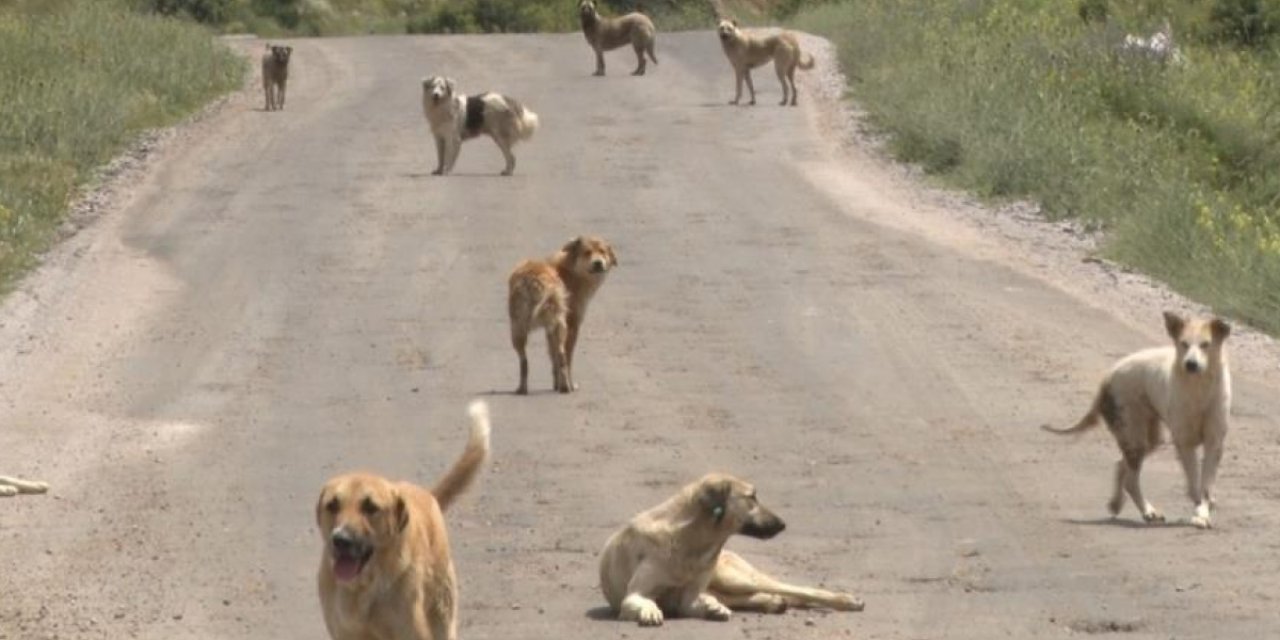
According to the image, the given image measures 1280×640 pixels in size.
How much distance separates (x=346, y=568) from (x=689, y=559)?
299 cm

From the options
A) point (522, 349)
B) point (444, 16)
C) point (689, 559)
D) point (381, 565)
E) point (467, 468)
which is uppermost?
point (381, 565)

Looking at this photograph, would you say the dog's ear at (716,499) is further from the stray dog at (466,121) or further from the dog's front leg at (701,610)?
the stray dog at (466,121)

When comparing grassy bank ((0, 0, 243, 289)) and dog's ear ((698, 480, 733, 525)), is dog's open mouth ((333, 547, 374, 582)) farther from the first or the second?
grassy bank ((0, 0, 243, 289))

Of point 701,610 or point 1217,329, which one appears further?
point 1217,329

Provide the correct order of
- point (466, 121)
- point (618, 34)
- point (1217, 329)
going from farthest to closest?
point (618, 34), point (466, 121), point (1217, 329)

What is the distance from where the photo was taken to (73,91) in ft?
106

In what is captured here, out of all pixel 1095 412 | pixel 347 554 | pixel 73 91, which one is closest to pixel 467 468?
pixel 347 554

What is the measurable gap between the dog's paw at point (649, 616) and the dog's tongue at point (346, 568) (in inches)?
110

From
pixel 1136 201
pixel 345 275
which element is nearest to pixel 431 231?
pixel 345 275

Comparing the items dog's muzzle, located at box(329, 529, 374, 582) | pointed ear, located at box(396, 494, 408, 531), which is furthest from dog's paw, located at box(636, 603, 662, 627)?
dog's muzzle, located at box(329, 529, 374, 582)

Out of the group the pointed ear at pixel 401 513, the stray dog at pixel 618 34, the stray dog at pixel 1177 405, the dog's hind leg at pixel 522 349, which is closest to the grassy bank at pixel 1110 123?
the stray dog at pixel 618 34

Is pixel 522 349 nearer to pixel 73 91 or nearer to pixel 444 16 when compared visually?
pixel 73 91

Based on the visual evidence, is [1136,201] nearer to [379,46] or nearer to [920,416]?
[920,416]

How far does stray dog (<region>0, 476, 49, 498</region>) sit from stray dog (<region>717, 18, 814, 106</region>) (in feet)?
75.7
